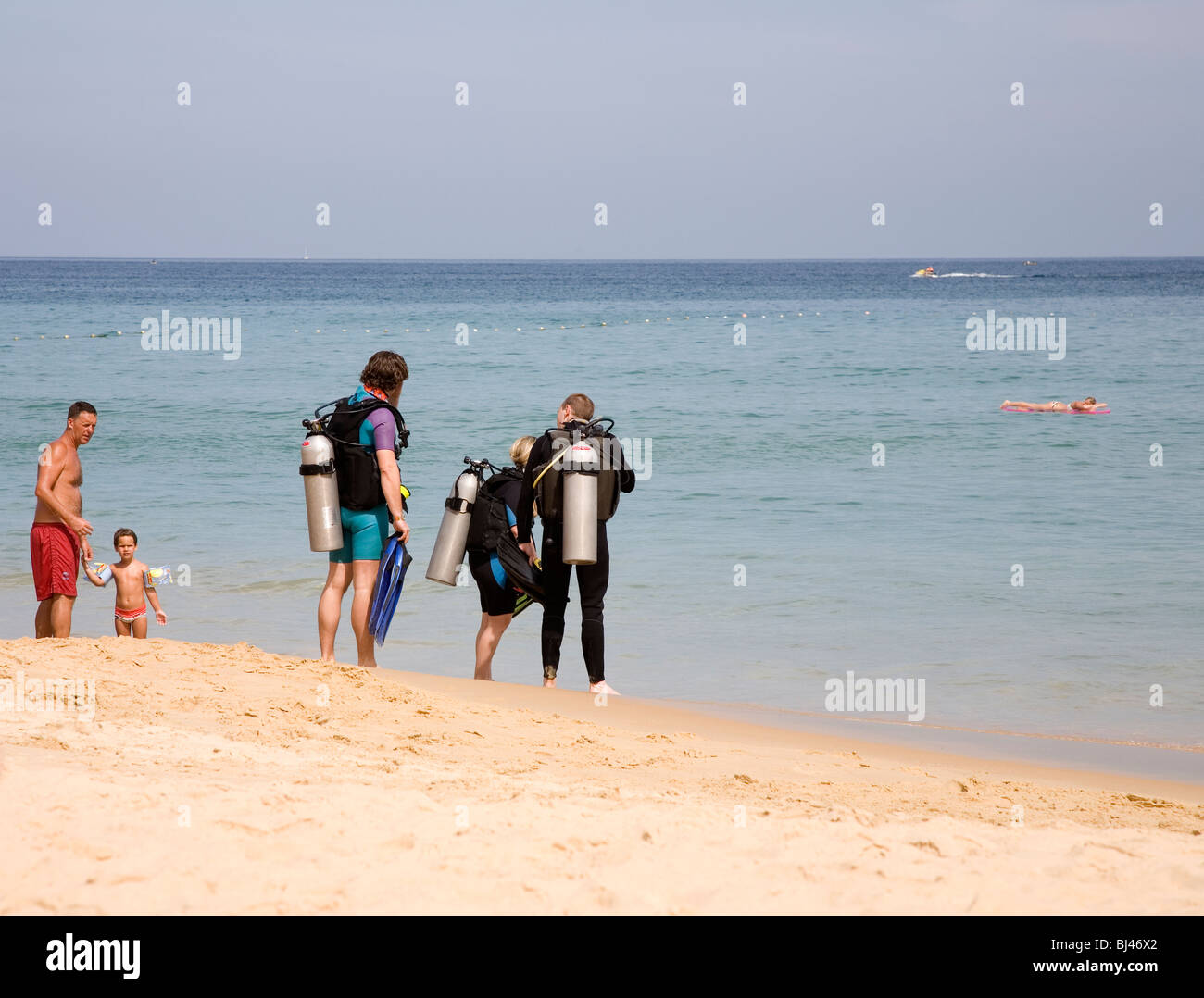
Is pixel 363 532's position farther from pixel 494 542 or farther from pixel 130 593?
pixel 130 593

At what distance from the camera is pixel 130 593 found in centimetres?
693

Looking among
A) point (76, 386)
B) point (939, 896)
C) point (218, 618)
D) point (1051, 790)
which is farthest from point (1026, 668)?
point (76, 386)

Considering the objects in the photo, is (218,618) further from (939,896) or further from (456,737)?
(939,896)

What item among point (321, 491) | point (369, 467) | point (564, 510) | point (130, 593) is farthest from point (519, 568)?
point (130, 593)

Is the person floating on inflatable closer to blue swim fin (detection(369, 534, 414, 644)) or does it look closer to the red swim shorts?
blue swim fin (detection(369, 534, 414, 644))

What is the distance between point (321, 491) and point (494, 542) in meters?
0.99

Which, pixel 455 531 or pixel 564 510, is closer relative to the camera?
pixel 564 510

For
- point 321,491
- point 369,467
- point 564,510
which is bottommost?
point 564,510

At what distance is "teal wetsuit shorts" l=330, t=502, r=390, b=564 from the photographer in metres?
6.00

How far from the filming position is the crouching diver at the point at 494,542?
639 cm

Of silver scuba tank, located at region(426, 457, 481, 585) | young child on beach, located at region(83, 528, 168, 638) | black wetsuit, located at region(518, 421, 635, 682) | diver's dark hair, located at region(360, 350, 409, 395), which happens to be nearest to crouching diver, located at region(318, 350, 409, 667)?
diver's dark hair, located at region(360, 350, 409, 395)

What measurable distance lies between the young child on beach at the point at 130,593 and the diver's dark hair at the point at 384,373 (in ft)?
6.23

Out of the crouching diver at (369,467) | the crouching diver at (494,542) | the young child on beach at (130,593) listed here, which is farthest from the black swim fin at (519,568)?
the young child on beach at (130,593)

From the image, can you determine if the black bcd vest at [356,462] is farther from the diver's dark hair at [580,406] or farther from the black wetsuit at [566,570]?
the diver's dark hair at [580,406]
